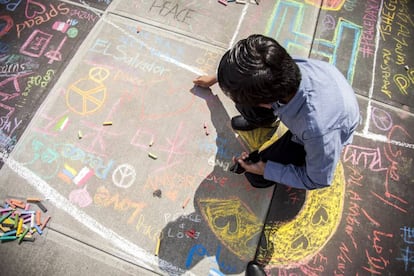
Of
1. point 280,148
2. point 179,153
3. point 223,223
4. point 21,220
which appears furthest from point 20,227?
point 280,148

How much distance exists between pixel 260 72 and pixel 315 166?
2.34ft

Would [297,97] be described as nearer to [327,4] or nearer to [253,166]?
[253,166]

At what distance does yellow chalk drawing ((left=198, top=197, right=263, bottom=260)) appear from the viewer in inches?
99.4

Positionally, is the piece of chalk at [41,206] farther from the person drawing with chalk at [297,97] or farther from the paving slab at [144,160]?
the person drawing with chalk at [297,97]

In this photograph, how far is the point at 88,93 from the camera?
299 centimetres

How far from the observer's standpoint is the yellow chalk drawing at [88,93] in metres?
2.93

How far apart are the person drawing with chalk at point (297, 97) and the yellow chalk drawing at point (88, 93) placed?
162 centimetres

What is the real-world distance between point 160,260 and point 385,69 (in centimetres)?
308

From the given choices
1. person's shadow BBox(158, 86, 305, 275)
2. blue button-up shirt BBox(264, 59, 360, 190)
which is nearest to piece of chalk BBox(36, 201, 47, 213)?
person's shadow BBox(158, 86, 305, 275)

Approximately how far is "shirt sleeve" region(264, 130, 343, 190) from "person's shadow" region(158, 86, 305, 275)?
1.75 feet

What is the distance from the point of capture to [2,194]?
2566 millimetres

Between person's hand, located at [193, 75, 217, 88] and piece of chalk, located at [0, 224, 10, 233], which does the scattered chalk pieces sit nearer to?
piece of chalk, located at [0, 224, 10, 233]

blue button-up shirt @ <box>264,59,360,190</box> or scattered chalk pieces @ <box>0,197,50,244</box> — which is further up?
blue button-up shirt @ <box>264,59,360,190</box>

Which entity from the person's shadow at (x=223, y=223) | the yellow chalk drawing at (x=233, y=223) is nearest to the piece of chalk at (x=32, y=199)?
the person's shadow at (x=223, y=223)
